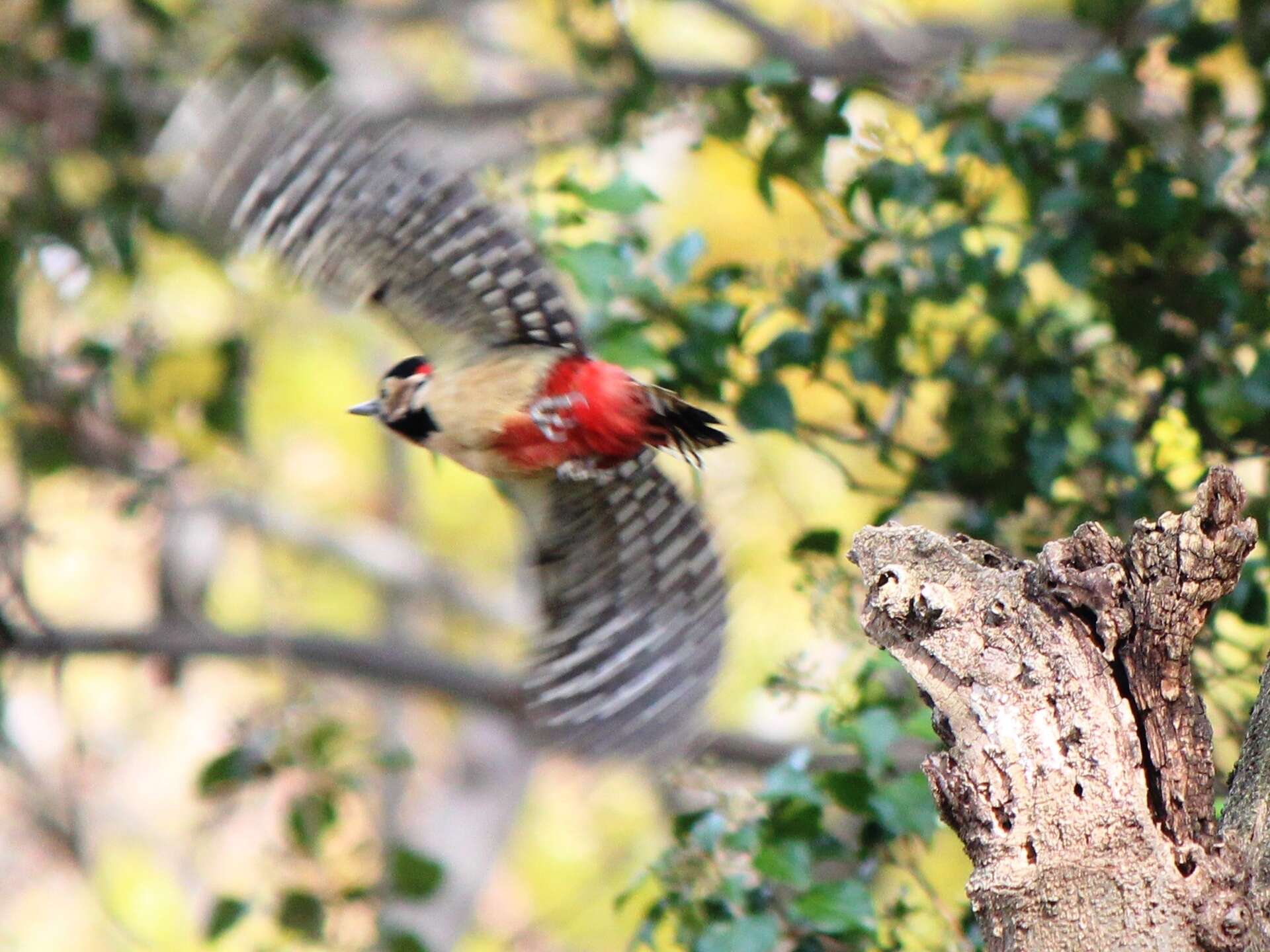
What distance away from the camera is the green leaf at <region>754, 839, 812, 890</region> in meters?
1.86

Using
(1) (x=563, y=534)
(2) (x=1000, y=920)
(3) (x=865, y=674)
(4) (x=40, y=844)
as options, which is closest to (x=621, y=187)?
(1) (x=563, y=534)

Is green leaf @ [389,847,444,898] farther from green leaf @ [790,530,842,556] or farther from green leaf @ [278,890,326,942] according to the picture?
green leaf @ [790,530,842,556]

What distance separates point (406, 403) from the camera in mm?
2451

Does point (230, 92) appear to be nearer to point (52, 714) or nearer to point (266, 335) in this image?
point (266, 335)

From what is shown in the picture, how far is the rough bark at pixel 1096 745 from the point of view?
3.87ft

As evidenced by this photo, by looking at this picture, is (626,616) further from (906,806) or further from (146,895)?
(146,895)

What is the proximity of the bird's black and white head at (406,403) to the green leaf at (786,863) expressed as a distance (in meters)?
0.87

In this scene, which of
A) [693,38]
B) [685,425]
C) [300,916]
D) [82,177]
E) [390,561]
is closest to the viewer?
[685,425]

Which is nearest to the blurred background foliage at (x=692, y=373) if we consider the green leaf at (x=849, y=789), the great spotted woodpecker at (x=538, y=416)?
the green leaf at (x=849, y=789)

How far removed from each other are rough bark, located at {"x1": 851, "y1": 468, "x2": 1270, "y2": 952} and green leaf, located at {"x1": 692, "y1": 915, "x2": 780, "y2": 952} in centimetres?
69

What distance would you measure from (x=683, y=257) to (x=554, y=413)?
31 cm

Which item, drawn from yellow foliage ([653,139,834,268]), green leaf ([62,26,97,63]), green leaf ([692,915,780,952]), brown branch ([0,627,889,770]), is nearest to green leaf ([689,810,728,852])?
green leaf ([692,915,780,952])

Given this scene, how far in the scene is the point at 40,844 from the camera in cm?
582

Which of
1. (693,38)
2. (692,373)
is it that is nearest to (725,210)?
(693,38)
